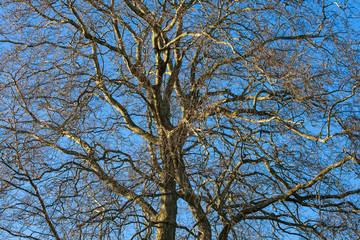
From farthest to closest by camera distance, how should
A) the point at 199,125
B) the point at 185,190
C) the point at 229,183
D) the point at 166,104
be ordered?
the point at 166,104 < the point at 229,183 < the point at 185,190 < the point at 199,125

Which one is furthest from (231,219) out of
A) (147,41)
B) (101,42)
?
(101,42)

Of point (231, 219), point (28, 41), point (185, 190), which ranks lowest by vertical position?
point (231, 219)

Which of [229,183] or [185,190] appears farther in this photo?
[229,183]

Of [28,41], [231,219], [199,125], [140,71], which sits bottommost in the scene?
[231,219]

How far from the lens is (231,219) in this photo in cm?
524

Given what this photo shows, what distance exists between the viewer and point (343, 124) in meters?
5.22

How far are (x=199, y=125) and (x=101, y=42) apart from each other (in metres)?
2.34

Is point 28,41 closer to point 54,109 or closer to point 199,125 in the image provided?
point 54,109

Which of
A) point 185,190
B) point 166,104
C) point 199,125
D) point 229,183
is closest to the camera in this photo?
point 199,125

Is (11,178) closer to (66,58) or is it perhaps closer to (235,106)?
(66,58)

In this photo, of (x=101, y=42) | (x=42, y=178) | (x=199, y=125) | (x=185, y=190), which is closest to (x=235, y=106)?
(x=199, y=125)

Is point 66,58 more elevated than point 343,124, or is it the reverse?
point 66,58

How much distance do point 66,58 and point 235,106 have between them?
2.66 meters

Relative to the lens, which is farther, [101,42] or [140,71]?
[101,42]
